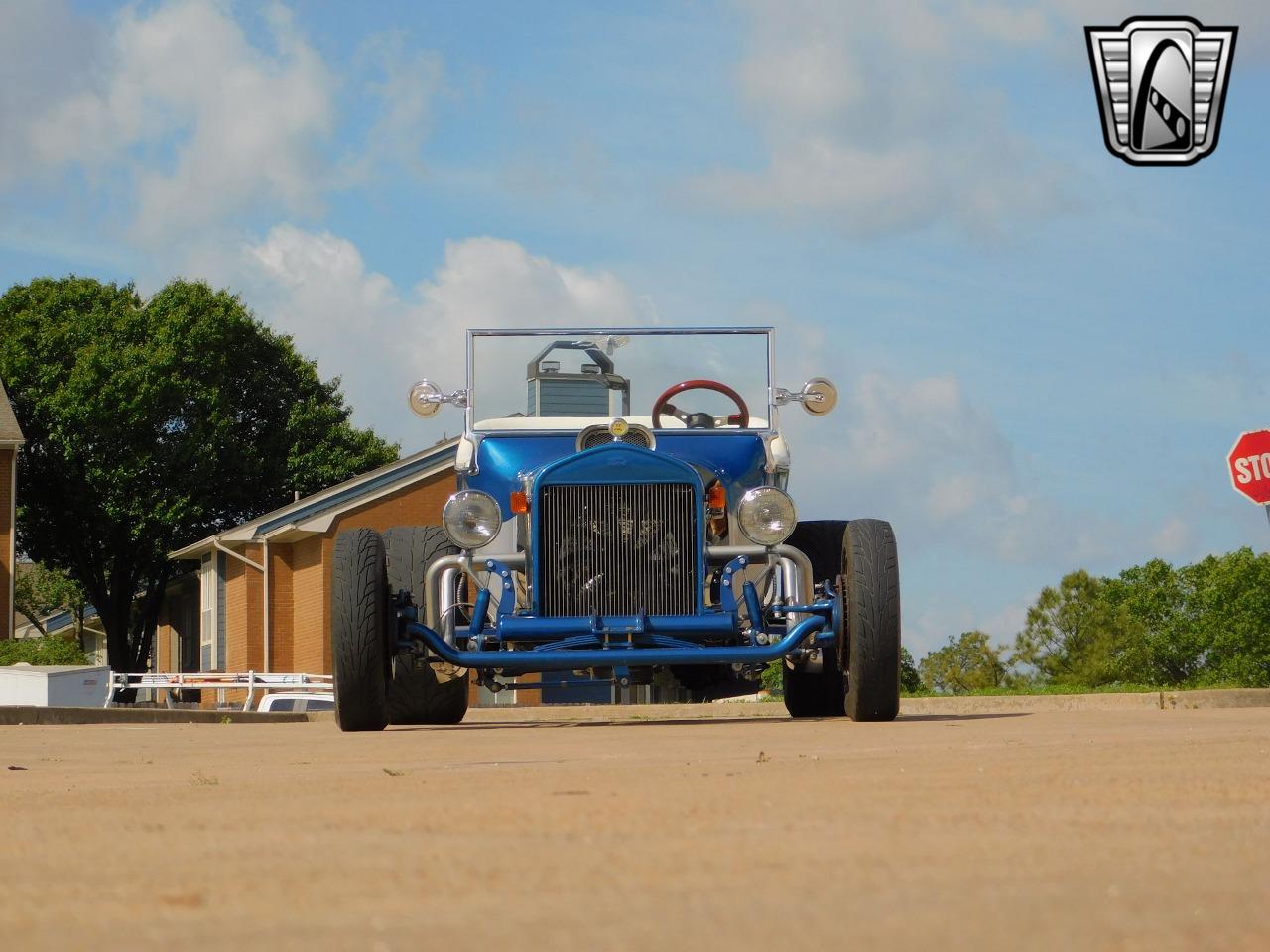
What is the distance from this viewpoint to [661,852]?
3555 millimetres

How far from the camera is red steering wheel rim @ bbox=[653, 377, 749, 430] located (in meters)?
12.0

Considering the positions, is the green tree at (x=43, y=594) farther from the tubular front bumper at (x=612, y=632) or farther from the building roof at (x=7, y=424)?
the tubular front bumper at (x=612, y=632)

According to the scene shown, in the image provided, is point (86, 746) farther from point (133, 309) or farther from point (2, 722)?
point (133, 309)

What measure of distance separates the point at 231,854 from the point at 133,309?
47944 millimetres

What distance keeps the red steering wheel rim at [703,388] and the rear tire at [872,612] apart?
1.84 meters

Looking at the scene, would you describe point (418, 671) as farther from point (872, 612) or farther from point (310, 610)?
point (310, 610)

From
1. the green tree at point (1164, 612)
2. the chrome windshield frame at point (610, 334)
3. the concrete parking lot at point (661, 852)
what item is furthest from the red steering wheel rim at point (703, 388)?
the green tree at point (1164, 612)

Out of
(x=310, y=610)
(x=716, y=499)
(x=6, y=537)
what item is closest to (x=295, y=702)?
(x=310, y=610)

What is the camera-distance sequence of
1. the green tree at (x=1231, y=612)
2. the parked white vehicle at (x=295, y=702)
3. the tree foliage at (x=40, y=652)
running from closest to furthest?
the parked white vehicle at (x=295, y=702)
the tree foliage at (x=40, y=652)
the green tree at (x=1231, y=612)

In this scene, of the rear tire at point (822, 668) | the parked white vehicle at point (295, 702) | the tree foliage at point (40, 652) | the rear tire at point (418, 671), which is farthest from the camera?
the tree foliage at point (40, 652)

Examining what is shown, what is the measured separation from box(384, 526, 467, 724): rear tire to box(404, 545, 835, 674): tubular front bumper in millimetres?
564

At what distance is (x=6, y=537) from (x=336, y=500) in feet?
33.2

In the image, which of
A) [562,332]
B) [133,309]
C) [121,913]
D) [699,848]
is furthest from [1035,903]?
[133,309]

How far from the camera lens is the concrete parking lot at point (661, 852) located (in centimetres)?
263
